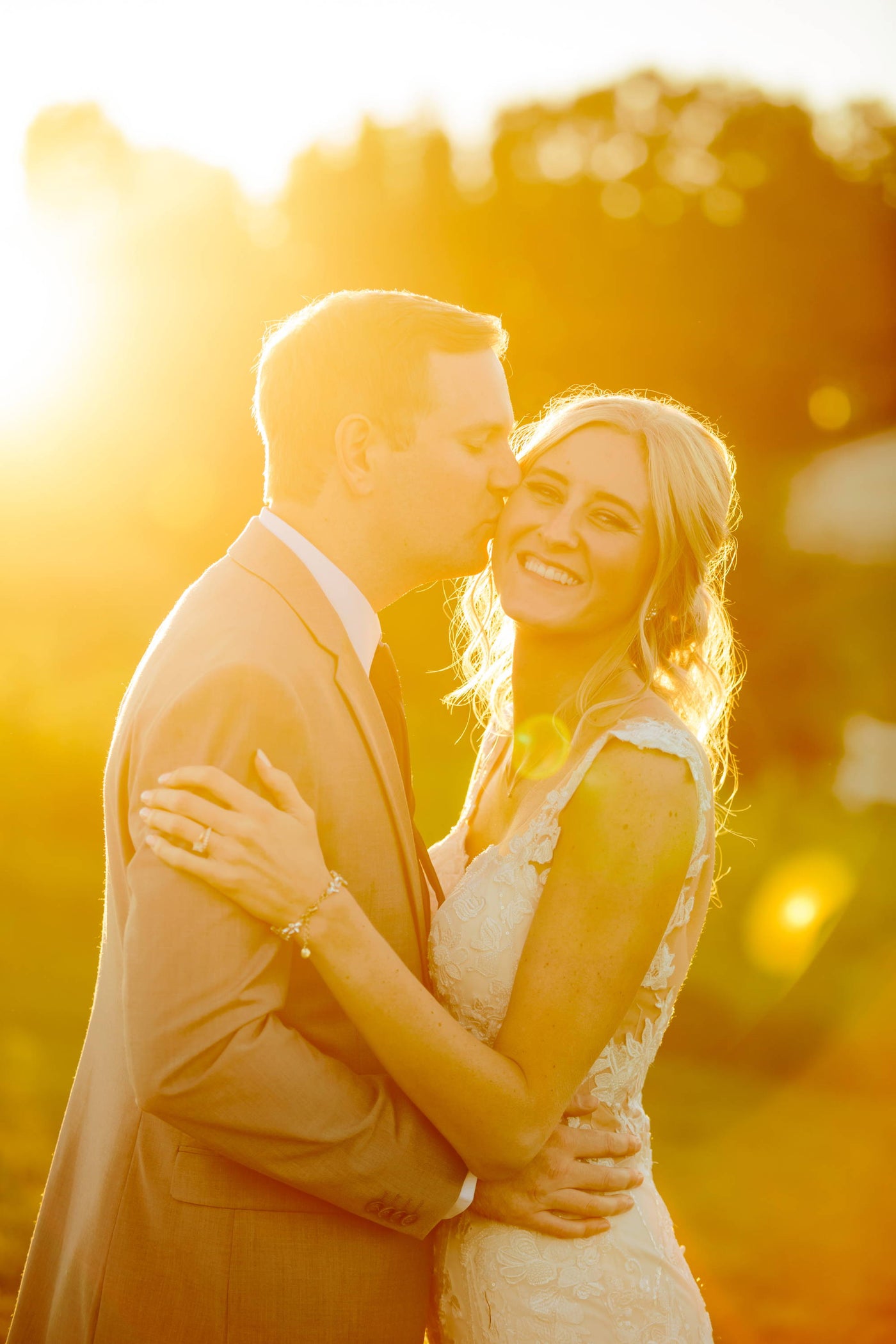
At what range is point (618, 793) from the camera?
2545 millimetres

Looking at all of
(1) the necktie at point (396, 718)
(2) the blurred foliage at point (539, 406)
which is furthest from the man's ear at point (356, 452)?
(2) the blurred foliage at point (539, 406)

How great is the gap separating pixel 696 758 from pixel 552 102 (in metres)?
11.1

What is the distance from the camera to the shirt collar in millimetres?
2568

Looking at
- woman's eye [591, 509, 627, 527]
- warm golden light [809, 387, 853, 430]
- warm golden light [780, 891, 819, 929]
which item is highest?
warm golden light [809, 387, 853, 430]

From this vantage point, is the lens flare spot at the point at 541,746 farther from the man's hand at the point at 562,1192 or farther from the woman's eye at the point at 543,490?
the man's hand at the point at 562,1192

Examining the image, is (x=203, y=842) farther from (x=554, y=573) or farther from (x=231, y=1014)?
(x=554, y=573)

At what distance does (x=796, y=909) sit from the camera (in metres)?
11.7

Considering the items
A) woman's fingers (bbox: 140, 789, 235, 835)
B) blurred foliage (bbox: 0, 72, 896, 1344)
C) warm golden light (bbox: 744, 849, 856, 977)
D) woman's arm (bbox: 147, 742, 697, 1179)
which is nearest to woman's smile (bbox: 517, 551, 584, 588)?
woman's arm (bbox: 147, 742, 697, 1179)

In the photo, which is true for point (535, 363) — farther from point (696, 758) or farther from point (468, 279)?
point (696, 758)

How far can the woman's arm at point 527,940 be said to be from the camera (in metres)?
2.06

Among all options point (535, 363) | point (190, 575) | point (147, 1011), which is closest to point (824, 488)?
point (535, 363)

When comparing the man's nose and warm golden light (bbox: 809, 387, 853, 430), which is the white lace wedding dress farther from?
warm golden light (bbox: 809, 387, 853, 430)

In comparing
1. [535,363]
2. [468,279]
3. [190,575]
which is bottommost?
[190,575]

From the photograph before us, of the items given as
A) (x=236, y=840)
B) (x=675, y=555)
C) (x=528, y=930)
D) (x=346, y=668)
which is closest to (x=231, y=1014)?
(x=236, y=840)
